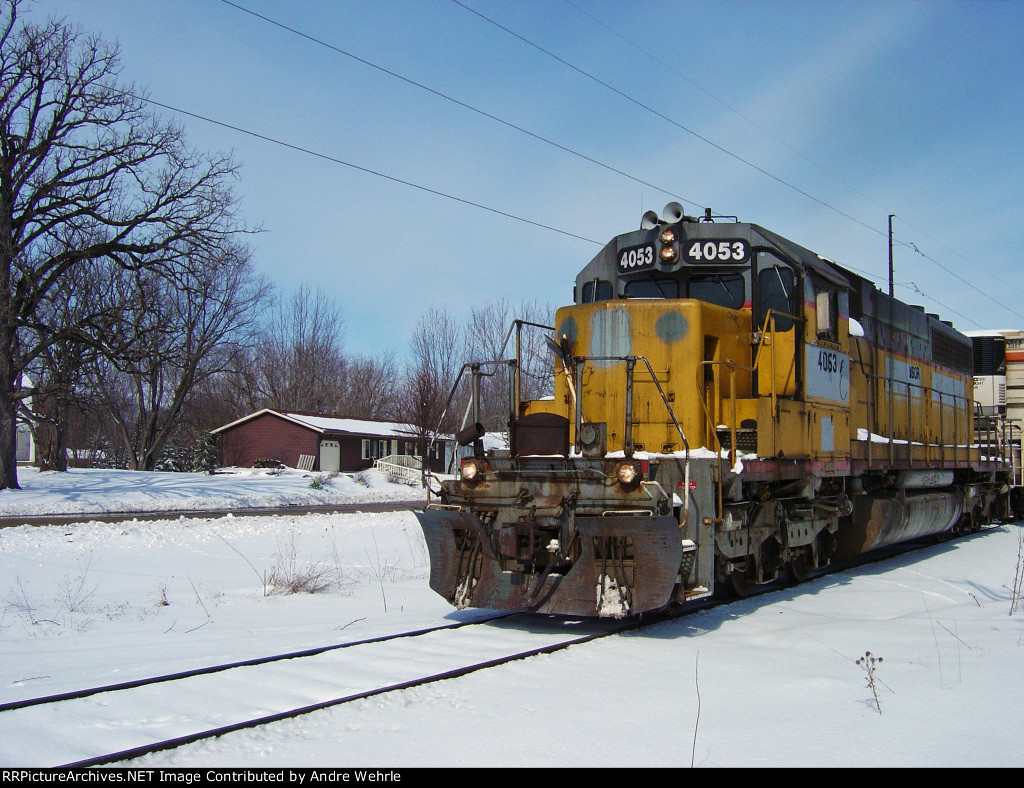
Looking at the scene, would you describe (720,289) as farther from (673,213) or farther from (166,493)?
(166,493)

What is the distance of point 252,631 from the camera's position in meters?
7.11

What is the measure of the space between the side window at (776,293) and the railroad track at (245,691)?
11.0 ft

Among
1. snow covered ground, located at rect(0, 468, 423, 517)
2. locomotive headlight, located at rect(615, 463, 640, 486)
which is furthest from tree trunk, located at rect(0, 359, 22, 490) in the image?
locomotive headlight, located at rect(615, 463, 640, 486)

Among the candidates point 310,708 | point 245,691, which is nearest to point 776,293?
point 310,708

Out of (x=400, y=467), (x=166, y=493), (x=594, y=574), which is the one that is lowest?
(x=166, y=493)

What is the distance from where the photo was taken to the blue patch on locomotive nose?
7.41 meters

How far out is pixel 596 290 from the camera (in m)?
8.67

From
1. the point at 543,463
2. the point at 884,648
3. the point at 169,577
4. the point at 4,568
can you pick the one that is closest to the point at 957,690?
the point at 884,648

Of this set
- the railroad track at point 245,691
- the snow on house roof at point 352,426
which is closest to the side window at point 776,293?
the railroad track at point 245,691

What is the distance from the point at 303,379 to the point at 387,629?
5649 cm

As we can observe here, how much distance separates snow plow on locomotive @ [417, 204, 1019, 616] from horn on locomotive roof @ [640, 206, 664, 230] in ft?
0.07

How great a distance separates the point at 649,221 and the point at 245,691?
5731 millimetres

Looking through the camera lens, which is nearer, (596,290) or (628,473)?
(628,473)

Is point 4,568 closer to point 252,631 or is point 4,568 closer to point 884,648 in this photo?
point 252,631
